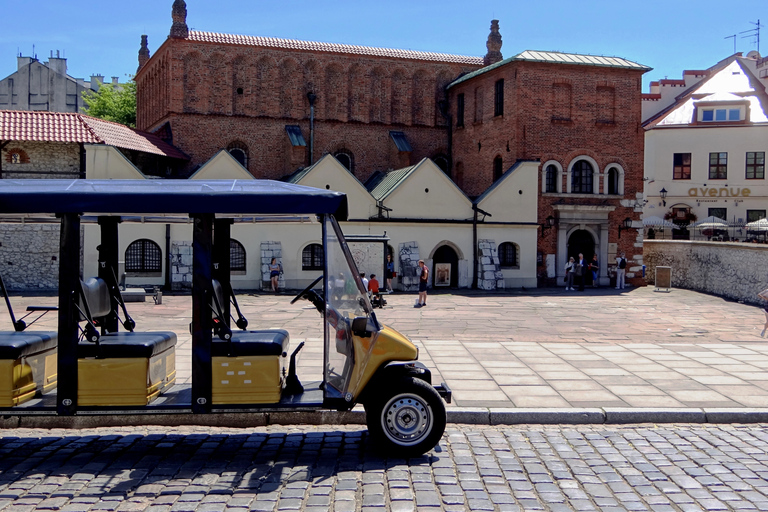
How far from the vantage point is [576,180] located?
35.1 m

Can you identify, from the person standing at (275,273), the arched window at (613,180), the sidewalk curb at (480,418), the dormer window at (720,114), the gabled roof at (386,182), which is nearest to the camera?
the sidewalk curb at (480,418)

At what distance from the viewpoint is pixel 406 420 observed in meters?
6.78

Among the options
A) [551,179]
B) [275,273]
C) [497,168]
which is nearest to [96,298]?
[275,273]

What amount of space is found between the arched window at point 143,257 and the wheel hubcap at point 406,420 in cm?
2505

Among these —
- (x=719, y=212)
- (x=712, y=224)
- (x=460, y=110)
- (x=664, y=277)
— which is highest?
(x=460, y=110)

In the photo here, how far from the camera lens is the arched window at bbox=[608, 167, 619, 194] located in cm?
3547

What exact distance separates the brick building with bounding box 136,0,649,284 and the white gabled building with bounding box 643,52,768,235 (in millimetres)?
12108

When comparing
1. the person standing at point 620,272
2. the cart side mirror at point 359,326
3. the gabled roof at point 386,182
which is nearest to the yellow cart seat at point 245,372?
the cart side mirror at point 359,326

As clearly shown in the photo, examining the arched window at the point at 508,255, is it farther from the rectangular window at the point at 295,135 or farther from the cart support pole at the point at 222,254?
the cart support pole at the point at 222,254

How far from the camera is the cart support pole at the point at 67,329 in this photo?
6441 mm

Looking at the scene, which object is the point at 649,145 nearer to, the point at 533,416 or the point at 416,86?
the point at 416,86

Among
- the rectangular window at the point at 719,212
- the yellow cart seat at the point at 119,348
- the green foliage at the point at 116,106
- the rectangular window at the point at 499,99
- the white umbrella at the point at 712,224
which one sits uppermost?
the green foliage at the point at 116,106

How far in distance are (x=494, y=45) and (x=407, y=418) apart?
40.1 m

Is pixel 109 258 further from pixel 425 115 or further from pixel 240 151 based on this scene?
pixel 425 115
